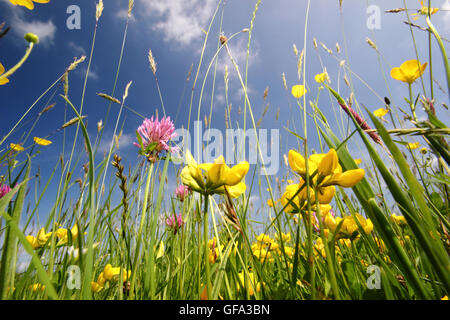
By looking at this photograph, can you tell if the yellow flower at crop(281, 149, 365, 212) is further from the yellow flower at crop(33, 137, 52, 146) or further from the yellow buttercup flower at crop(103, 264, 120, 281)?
the yellow flower at crop(33, 137, 52, 146)

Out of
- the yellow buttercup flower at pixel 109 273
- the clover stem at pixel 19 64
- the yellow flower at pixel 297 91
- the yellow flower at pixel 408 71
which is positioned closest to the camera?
the clover stem at pixel 19 64

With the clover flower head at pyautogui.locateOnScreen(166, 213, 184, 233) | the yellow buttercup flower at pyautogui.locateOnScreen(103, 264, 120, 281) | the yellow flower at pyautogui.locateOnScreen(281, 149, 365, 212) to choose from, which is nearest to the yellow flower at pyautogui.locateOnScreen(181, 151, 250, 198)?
the yellow flower at pyautogui.locateOnScreen(281, 149, 365, 212)

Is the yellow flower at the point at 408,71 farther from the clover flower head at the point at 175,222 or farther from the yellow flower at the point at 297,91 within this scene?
the clover flower head at the point at 175,222

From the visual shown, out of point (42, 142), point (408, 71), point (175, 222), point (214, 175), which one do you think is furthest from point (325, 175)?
point (42, 142)

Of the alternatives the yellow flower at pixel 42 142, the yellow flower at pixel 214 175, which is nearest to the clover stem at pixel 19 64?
the yellow flower at pixel 214 175

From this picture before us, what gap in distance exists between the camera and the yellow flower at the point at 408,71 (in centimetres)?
112

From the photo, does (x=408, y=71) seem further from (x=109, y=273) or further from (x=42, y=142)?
(x=42, y=142)

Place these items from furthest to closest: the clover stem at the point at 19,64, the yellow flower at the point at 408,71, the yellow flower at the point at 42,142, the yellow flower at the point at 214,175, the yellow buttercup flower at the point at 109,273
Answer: the yellow flower at the point at 42,142 < the yellow flower at the point at 408,71 < the yellow buttercup flower at the point at 109,273 < the yellow flower at the point at 214,175 < the clover stem at the point at 19,64

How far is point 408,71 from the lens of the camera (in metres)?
1.14

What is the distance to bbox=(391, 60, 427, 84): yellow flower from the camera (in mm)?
1120

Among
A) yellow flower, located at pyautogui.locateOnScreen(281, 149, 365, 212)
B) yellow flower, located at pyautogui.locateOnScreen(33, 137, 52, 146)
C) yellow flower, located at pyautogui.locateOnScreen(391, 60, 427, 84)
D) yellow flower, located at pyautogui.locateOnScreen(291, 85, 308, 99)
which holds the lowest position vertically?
yellow flower, located at pyautogui.locateOnScreen(281, 149, 365, 212)

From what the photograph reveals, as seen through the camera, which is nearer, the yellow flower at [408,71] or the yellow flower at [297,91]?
the yellow flower at [408,71]

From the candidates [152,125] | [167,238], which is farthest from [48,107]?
[167,238]
